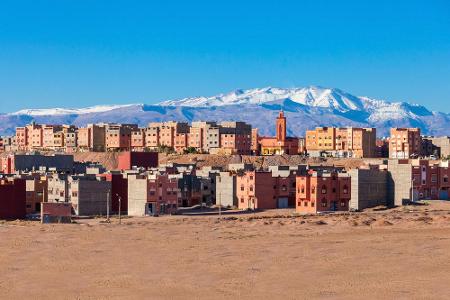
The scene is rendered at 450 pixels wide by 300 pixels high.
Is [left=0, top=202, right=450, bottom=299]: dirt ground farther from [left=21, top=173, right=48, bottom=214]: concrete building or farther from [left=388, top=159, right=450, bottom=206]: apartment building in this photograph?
[left=388, top=159, right=450, bottom=206]: apartment building

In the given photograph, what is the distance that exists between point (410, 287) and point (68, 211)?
171ft

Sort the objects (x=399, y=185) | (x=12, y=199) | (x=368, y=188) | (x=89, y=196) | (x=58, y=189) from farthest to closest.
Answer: (x=399, y=185)
(x=368, y=188)
(x=58, y=189)
(x=89, y=196)
(x=12, y=199)

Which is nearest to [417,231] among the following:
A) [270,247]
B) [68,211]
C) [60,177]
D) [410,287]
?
[270,247]

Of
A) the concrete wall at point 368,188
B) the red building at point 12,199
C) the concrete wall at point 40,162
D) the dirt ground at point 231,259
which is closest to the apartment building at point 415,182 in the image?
the concrete wall at point 368,188

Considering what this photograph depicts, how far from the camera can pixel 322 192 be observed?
108000 mm

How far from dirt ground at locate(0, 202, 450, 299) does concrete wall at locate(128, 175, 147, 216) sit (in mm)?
12131

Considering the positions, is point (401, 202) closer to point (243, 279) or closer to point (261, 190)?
point (261, 190)

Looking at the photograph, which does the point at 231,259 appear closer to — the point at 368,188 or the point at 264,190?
the point at 264,190

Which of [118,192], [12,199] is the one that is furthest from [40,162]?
[12,199]

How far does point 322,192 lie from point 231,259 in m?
45.7

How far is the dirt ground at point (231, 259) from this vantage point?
51875 mm

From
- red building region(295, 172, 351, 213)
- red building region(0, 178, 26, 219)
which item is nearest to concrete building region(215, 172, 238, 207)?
red building region(295, 172, 351, 213)

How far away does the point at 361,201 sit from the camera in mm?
110062

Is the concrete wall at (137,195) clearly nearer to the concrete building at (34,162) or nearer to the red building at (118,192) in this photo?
the red building at (118,192)
